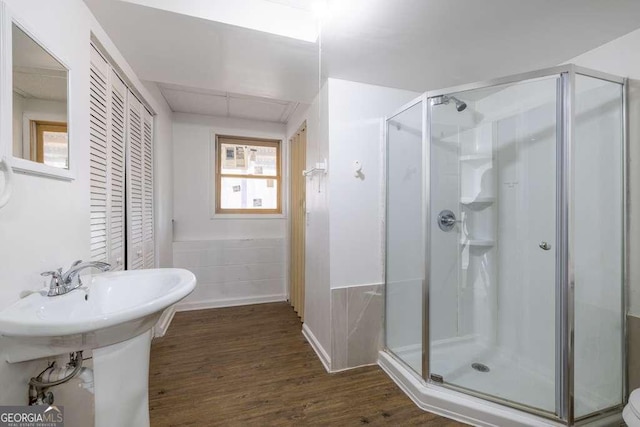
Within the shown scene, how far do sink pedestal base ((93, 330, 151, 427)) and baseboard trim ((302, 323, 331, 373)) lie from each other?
127 cm

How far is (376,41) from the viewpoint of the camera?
152 centimetres

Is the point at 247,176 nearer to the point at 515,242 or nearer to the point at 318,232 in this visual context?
the point at 318,232

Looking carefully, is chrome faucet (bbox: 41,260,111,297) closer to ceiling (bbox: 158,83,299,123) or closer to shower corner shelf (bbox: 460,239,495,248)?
ceiling (bbox: 158,83,299,123)

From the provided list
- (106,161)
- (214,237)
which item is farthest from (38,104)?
(214,237)

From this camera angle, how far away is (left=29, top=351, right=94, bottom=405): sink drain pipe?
0.85m

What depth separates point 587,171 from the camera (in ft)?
4.79

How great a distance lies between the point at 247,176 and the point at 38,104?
98.6 inches

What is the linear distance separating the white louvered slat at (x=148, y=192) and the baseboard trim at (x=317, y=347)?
1.55 metres

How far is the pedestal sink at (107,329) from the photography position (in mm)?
680

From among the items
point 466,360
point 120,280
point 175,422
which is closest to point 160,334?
point 175,422

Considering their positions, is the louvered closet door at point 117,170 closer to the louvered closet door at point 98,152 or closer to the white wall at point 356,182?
the louvered closet door at point 98,152

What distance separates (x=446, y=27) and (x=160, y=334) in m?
3.24

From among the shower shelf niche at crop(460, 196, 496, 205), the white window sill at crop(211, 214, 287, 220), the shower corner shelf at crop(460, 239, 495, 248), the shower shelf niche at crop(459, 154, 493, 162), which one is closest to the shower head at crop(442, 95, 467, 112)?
the shower shelf niche at crop(459, 154, 493, 162)

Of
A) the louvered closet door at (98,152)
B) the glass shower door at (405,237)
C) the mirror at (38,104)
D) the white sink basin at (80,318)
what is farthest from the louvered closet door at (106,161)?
the glass shower door at (405,237)
